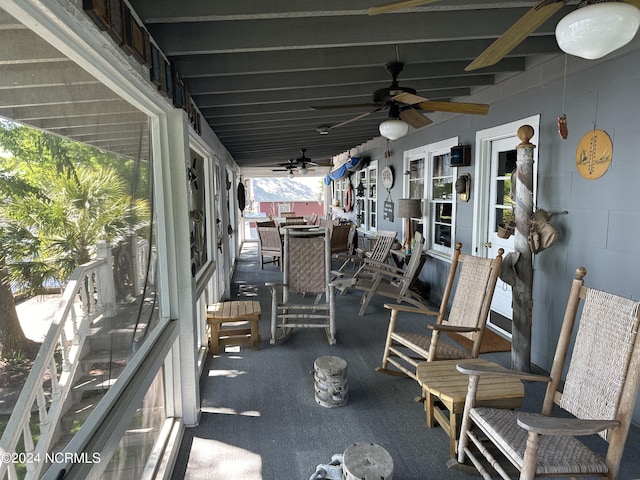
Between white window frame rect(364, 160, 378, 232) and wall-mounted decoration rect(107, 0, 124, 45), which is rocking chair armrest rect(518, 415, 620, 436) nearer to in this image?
wall-mounted decoration rect(107, 0, 124, 45)

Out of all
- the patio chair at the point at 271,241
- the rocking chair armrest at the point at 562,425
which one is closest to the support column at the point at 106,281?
the rocking chair armrest at the point at 562,425

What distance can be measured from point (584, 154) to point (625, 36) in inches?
65.6

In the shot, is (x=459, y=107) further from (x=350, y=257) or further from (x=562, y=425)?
(x=350, y=257)

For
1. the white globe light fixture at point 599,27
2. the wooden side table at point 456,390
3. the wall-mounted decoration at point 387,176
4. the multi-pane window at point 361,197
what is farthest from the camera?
the multi-pane window at point 361,197

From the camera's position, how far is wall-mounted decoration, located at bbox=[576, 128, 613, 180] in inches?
101

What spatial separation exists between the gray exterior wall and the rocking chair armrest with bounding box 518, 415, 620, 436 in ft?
4.19

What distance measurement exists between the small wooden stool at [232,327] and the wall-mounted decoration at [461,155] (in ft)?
8.66

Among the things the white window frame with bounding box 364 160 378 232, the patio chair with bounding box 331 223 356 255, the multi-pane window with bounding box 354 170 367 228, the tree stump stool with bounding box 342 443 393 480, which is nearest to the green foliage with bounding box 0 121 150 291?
the tree stump stool with bounding box 342 443 393 480

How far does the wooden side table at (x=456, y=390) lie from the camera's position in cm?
202

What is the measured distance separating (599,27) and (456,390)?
1.70 meters

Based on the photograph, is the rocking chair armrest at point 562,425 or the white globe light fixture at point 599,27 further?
the rocking chair armrest at point 562,425

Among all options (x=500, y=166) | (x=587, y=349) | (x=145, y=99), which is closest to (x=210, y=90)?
(x=145, y=99)

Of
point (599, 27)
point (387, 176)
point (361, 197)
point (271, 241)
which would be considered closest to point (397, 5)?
point (599, 27)

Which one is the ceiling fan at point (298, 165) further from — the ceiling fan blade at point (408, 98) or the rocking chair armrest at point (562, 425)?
the rocking chair armrest at point (562, 425)
